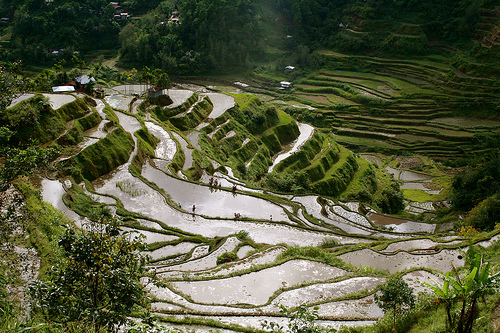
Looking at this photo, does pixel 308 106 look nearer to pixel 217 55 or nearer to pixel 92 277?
pixel 217 55

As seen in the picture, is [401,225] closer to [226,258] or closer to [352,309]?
[226,258]

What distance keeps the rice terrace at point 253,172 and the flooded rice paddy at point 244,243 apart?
0.12m

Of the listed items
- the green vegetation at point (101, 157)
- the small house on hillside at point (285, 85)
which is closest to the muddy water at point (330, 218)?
the green vegetation at point (101, 157)

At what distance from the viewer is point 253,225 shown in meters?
24.4

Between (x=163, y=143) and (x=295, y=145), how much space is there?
17802 mm

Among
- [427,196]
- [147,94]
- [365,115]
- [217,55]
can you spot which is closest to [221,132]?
[147,94]

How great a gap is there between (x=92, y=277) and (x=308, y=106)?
2401 inches

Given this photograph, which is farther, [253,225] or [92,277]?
[253,225]

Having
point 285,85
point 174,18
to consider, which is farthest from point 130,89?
point 174,18

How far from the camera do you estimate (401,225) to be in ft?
109

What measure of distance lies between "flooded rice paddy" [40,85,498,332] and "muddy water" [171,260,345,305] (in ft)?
0.14

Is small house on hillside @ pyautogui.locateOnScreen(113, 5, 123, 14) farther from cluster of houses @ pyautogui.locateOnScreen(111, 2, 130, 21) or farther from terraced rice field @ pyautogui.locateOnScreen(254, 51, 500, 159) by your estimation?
terraced rice field @ pyautogui.locateOnScreen(254, 51, 500, 159)

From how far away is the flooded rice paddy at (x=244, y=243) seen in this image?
1463cm

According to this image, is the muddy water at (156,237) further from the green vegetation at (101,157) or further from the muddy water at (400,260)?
the muddy water at (400,260)
